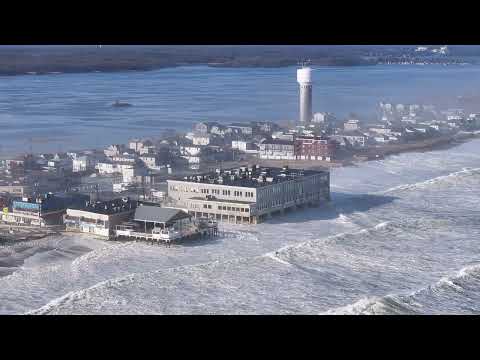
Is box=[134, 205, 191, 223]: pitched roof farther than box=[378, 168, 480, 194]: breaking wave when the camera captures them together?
No

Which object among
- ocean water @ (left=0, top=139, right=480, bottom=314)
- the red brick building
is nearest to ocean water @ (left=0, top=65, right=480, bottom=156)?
the red brick building

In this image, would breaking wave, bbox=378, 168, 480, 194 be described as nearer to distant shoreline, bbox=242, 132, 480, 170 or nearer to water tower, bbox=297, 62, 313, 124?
distant shoreline, bbox=242, 132, 480, 170

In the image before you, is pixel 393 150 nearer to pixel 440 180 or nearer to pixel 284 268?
pixel 440 180

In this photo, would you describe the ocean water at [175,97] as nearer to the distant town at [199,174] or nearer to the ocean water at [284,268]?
the distant town at [199,174]

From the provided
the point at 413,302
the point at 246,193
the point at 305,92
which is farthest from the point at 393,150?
the point at 413,302

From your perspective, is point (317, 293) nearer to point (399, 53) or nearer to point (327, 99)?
point (327, 99)

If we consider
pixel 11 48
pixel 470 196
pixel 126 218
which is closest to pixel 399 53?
pixel 11 48

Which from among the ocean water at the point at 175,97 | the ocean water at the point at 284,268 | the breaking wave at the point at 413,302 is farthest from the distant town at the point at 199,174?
the breaking wave at the point at 413,302

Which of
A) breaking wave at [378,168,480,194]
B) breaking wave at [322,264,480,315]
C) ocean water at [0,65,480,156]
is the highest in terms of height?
ocean water at [0,65,480,156]
